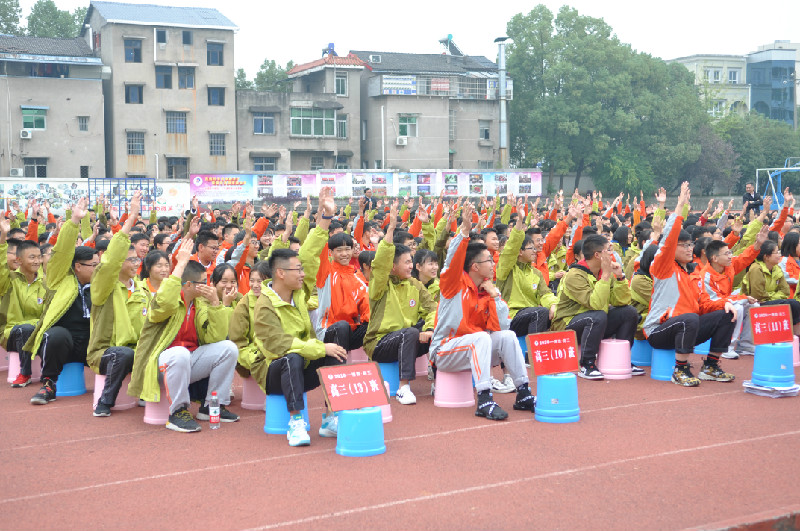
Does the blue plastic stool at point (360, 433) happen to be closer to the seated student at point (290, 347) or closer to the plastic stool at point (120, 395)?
the seated student at point (290, 347)

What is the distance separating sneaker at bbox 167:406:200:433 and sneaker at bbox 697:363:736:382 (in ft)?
16.6

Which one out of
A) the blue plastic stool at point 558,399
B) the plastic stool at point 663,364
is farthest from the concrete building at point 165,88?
the blue plastic stool at point 558,399

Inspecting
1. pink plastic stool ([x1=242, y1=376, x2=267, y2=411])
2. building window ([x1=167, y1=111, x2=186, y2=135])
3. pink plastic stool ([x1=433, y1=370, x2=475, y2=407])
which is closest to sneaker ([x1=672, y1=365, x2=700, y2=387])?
pink plastic stool ([x1=433, y1=370, x2=475, y2=407])

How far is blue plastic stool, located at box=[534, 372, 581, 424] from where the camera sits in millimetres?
6883

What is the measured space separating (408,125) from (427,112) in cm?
145

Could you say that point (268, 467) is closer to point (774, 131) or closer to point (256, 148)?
point (256, 148)

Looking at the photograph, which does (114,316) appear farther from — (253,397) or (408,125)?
(408,125)

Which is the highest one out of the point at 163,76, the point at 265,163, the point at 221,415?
the point at 163,76

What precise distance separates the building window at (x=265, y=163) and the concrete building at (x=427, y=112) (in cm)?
564

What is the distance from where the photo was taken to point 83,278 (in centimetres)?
785

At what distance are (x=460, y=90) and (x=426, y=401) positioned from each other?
141 feet

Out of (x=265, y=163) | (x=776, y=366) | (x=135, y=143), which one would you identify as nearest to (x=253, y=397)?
(x=776, y=366)

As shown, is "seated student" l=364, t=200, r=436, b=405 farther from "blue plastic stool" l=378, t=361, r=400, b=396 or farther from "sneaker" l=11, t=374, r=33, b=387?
"sneaker" l=11, t=374, r=33, b=387

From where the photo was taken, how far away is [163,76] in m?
41.3
